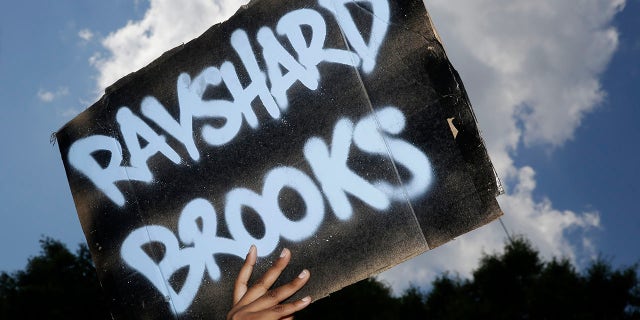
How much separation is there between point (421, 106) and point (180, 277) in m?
2.24

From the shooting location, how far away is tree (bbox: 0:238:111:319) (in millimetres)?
22047

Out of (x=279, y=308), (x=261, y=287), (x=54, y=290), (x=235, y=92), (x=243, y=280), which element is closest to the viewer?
(x=279, y=308)

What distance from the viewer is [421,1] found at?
3467mm

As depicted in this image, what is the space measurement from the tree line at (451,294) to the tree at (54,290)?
40mm

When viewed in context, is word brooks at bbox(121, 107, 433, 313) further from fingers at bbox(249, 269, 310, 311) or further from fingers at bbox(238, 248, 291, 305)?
fingers at bbox(249, 269, 310, 311)

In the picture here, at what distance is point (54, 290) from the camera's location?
22.3 m

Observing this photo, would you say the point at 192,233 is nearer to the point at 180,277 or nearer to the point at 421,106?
the point at 180,277

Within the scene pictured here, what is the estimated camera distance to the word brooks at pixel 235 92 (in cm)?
363

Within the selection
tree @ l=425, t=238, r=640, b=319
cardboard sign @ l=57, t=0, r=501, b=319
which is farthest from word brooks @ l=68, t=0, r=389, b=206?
tree @ l=425, t=238, r=640, b=319

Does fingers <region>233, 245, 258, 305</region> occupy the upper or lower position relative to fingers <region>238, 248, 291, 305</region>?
upper

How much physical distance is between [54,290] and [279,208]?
2219 centimetres

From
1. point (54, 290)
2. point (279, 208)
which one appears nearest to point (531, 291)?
point (54, 290)

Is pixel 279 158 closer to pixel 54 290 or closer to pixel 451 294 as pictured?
pixel 54 290

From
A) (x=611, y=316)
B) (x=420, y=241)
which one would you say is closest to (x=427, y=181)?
(x=420, y=241)
